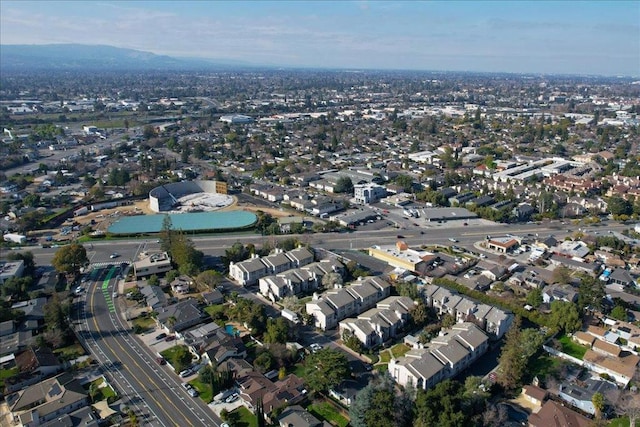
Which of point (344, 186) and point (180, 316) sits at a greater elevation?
point (344, 186)

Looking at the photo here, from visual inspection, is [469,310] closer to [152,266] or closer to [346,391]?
[346,391]

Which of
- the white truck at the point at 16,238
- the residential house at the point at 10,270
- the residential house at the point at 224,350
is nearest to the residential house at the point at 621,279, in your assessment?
the residential house at the point at 224,350

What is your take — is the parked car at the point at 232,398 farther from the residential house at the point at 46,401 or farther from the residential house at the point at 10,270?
the residential house at the point at 10,270

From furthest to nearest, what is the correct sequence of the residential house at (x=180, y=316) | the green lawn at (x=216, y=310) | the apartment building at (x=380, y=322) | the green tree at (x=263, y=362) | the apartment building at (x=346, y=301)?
the green lawn at (x=216, y=310)
the apartment building at (x=346, y=301)
the residential house at (x=180, y=316)
the apartment building at (x=380, y=322)
the green tree at (x=263, y=362)

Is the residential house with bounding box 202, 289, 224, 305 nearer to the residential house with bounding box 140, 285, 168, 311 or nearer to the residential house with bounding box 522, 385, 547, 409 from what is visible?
the residential house with bounding box 140, 285, 168, 311

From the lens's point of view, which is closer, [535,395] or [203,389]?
[535,395]

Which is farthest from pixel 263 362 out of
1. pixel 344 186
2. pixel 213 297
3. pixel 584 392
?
pixel 344 186

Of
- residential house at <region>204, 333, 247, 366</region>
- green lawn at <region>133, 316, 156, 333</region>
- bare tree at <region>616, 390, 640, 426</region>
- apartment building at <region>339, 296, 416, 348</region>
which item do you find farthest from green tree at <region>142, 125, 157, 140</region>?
bare tree at <region>616, 390, 640, 426</region>
